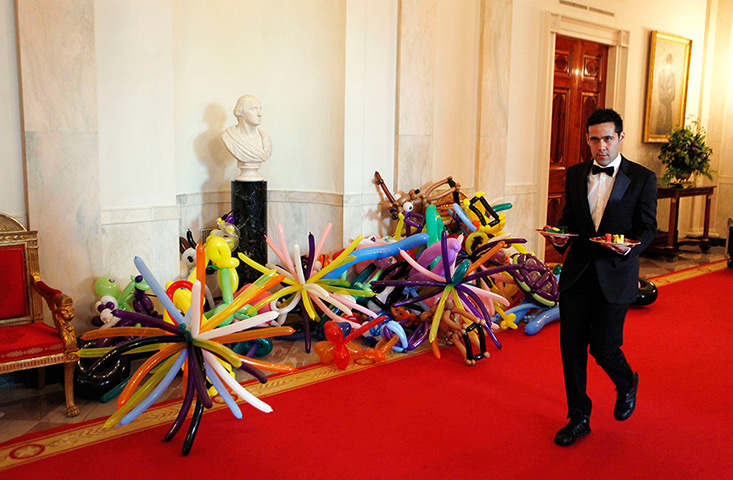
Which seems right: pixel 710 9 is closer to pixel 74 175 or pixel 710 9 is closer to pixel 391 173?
pixel 391 173

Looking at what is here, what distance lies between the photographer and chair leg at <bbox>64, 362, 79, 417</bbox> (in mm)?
3889

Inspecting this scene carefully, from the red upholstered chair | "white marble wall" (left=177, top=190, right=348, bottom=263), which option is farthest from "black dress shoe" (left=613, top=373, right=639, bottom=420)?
"white marble wall" (left=177, top=190, right=348, bottom=263)

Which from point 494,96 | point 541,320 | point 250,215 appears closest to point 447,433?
point 541,320

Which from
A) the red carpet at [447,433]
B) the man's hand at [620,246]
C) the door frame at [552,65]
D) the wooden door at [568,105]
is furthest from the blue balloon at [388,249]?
the wooden door at [568,105]

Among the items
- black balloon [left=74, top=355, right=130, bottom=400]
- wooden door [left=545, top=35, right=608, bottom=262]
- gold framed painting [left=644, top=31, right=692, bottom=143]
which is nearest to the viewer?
black balloon [left=74, top=355, right=130, bottom=400]

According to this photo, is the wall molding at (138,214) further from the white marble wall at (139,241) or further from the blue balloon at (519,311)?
the blue balloon at (519,311)

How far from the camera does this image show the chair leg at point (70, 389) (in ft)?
12.8

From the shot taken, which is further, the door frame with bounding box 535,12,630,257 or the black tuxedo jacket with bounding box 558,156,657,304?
the door frame with bounding box 535,12,630,257

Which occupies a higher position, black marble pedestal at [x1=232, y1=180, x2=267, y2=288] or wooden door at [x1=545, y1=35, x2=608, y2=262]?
wooden door at [x1=545, y1=35, x2=608, y2=262]

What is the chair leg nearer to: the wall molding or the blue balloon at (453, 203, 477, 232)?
the wall molding

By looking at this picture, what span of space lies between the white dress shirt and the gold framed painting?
7172mm

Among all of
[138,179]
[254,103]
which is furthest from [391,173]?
[138,179]

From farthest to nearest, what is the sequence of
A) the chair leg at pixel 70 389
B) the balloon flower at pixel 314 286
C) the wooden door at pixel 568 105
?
the wooden door at pixel 568 105 < the balloon flower at pixel 314 286 < the chair leg at pixel 70 389

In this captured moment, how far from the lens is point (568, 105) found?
8.73m
